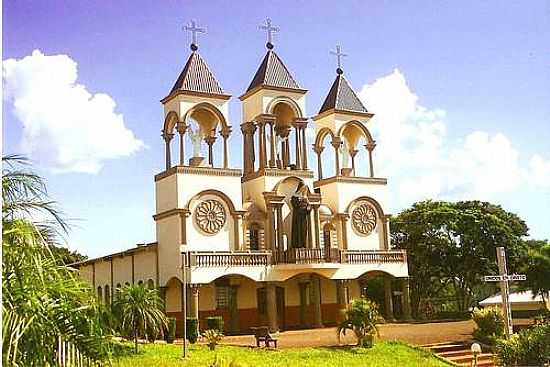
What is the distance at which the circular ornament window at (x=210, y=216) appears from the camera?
66.4 feet

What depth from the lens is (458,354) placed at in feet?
47.7

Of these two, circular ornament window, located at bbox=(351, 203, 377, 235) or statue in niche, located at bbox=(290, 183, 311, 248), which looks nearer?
statue in niche, located at bbox=(290, 183, 311, 248)

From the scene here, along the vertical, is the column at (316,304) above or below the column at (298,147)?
below

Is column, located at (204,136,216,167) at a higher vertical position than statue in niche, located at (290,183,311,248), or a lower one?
higher

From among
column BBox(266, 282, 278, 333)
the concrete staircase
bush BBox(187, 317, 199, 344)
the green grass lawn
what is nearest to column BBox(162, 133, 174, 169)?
column BBox(266, 282, 278, 333)

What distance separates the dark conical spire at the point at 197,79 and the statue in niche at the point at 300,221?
153 inches

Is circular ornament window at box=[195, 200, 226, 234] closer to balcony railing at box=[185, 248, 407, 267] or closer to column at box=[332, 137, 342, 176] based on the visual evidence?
balcony railing at box=[185, 248, 407, 267]

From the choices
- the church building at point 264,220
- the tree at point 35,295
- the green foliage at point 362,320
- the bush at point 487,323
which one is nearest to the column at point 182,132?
the church building at point 264,220

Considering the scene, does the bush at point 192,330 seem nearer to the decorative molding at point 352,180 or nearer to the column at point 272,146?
the column at point 272,146

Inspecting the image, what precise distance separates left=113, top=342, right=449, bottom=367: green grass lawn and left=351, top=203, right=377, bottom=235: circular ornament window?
8333 mm

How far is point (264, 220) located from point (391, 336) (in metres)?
6.12

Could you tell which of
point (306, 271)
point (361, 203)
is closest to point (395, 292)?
point (361, 203)

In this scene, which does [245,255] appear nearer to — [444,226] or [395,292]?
[395,292]

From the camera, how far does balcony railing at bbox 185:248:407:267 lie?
19.0 metres
